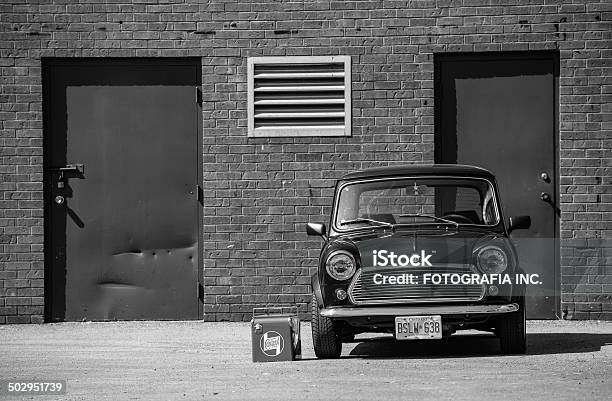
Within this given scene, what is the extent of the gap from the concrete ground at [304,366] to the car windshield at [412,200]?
1.07 meters

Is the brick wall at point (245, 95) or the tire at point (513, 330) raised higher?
the brick wall at point (245, 95)

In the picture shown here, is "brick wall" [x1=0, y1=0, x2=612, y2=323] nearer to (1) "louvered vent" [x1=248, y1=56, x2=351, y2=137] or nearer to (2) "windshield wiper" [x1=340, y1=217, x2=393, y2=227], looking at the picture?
(1) "louvered vent" [x1=248, y1=56, x2=351, y2=137]

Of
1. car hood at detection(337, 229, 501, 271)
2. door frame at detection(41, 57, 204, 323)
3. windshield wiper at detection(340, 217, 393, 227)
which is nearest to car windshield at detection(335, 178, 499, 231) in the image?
windshield wiper at detection(340, 217, 393, 227)

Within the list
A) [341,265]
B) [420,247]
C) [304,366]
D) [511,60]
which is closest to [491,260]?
[420,247]

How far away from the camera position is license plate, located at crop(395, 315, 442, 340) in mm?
8859

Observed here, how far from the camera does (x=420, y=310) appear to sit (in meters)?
8.93

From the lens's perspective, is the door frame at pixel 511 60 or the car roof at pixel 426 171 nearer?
the car roof at pixel 426 171

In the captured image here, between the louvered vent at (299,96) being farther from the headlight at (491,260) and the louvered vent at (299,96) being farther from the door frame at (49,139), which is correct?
the headlight at (491,260)

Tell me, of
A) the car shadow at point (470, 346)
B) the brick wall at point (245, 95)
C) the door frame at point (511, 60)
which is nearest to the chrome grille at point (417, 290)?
the car shadow at point (470, 346)

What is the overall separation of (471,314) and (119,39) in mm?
5571

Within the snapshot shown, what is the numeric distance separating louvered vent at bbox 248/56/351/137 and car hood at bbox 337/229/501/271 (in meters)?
3.47

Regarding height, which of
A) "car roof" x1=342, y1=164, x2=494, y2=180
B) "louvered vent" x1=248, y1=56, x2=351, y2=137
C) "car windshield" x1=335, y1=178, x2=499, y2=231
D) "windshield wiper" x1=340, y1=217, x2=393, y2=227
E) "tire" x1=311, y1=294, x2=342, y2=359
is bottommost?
"tire" x1=311, y1=294, x2=342, y2=359

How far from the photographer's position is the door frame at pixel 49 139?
1279 centimetres

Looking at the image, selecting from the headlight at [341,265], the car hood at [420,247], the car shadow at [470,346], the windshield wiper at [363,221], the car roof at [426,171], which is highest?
the car roof at [426,171]
